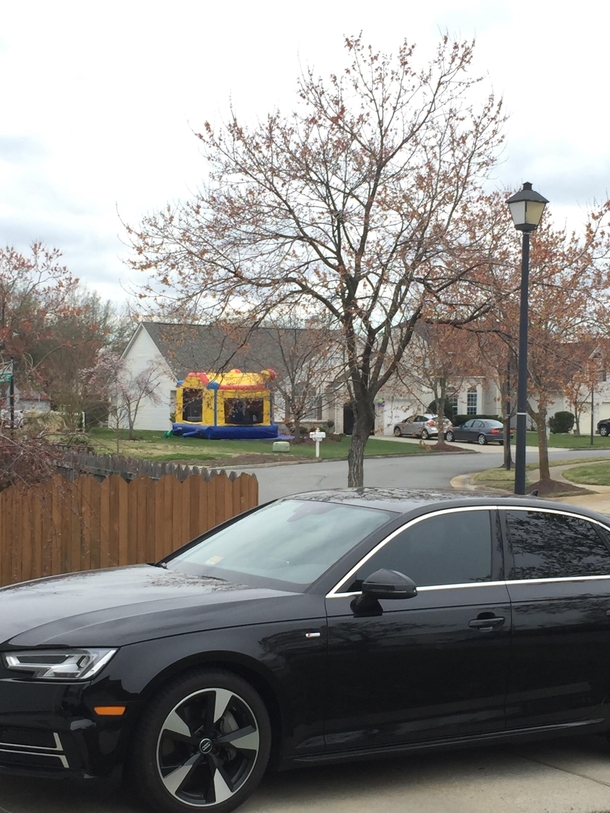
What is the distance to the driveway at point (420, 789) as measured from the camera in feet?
14.8

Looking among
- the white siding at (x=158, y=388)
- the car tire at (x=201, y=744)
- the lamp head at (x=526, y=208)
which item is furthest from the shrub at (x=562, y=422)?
the car tire at (x=201, y=744)

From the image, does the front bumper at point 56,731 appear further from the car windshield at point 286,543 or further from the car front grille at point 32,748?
the car windshield at point 286,543

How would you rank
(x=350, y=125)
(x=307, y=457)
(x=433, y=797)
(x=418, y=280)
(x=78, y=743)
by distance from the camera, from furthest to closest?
1. (x=307, y=457)
2. (x=350, y=125)
3. (x=418, y=280)
4. (x=433, y=797)
5. (x=78, y=743)

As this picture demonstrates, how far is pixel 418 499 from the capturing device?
18.0 feet

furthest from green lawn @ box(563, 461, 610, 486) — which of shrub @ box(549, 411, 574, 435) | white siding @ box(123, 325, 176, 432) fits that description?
shrub @ box(549, 411, 574, 435)

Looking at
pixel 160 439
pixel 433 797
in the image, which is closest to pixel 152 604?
pixel 433 797

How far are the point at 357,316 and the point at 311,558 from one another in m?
10.7

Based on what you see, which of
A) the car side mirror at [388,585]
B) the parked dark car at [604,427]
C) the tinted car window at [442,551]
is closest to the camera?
the car side mirror at [388,585]

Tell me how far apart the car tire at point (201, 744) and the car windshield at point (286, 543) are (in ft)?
Result: 2.44

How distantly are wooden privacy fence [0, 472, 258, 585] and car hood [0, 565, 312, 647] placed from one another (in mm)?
4091

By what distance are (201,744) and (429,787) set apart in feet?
4.54

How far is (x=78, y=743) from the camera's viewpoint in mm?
4062

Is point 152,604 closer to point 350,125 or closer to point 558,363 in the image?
point 350,125

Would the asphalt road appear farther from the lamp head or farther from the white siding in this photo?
the white siding
